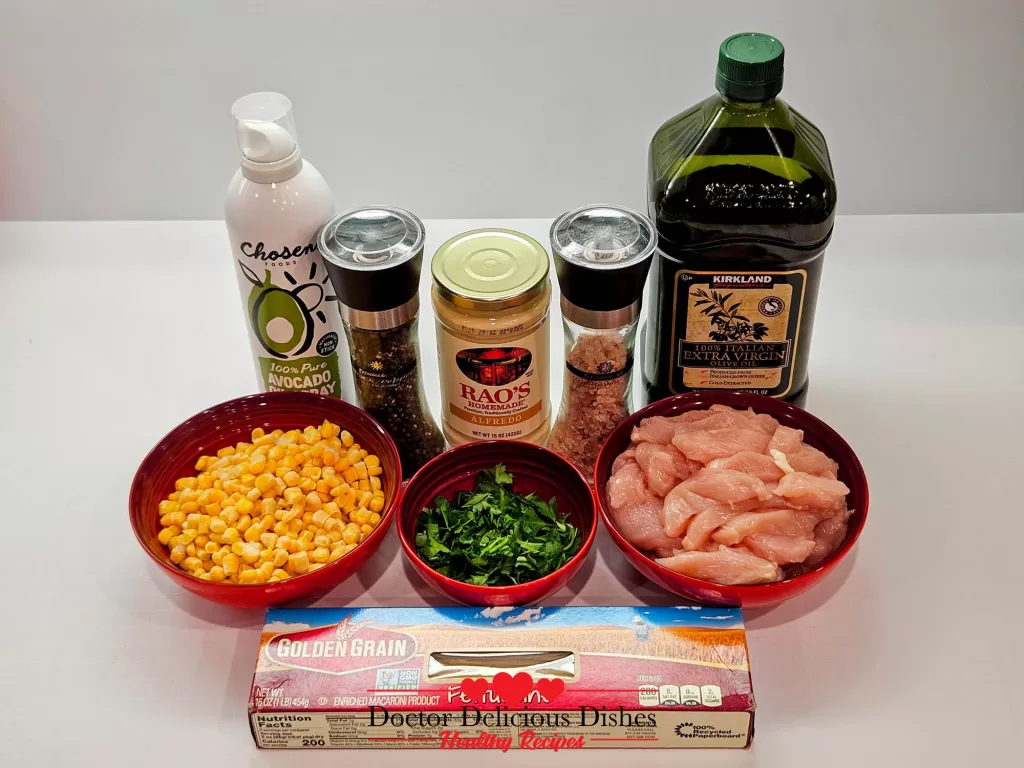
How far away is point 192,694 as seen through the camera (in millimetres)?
1324

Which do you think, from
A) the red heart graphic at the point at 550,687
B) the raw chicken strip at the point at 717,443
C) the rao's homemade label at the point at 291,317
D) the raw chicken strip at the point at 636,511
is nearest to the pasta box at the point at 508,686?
the red heart graphic at the point at 550,687

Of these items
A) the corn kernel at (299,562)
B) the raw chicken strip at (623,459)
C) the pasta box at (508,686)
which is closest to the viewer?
the pasta box at (508,686)

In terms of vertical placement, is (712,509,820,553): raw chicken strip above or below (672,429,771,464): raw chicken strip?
below

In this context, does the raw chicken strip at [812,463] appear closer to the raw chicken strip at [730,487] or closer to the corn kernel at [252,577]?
the raw chicken strip at [730,487]

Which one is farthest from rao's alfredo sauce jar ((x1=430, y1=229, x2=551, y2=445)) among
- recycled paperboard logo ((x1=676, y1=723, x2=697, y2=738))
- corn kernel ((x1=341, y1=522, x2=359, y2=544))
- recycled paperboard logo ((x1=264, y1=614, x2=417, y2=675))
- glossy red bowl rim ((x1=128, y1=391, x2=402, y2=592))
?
recycled paperboard logo ((x1=676, y1=723, x2=697, y2=738))

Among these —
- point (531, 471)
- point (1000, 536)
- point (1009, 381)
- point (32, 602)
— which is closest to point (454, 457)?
point (531, 471)

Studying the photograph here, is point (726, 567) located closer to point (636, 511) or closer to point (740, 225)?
point (636, 511)

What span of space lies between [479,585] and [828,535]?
43 centimetres

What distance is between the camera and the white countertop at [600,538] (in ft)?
4.20

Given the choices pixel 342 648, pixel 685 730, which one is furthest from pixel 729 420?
pixel 342 648

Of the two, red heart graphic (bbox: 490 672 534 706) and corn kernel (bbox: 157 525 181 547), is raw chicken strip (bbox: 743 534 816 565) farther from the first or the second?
corn kernel (bbox: 157 525 181 547)

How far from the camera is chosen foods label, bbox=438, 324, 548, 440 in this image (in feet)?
4.75

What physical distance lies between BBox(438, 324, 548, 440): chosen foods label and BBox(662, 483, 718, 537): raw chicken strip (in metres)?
0.25

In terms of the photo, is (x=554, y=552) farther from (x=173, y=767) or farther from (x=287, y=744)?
(x=173, y=767)
